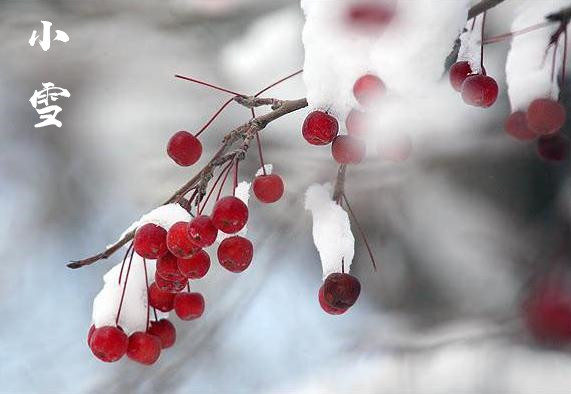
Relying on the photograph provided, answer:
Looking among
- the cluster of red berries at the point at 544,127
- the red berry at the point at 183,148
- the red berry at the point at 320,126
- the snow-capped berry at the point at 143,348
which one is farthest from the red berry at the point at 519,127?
the snow-capped berry at the point at 143,348

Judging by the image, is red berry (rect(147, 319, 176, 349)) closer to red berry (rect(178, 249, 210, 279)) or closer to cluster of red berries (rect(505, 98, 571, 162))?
red berry (rect(178, 249, 210, 279))

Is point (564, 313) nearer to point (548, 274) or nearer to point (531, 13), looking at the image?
point (548, 274)

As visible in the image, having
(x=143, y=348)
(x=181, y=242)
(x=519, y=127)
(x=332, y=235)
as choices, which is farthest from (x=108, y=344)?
(x=519, y=127)

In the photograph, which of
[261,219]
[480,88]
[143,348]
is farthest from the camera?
[261,219]

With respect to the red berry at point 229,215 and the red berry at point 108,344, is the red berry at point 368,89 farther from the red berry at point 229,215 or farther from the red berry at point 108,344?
the red berry at point 108,344

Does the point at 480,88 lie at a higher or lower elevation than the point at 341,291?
higher

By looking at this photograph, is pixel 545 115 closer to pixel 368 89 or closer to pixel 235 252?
pixel 368 89

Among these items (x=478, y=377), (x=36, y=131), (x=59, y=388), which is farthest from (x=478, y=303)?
(x=36, y=131)
